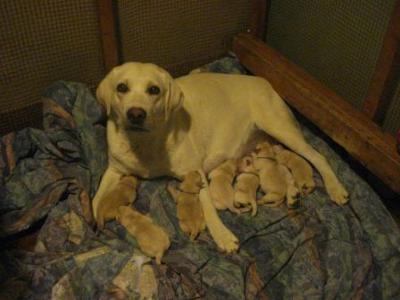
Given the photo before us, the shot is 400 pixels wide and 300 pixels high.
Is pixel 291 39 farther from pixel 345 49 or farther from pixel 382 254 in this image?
pixel 382 254

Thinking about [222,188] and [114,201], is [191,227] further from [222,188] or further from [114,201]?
[114,201]

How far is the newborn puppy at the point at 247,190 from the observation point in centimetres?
240

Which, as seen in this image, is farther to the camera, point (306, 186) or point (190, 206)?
point (306, 186)

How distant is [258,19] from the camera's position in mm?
3238

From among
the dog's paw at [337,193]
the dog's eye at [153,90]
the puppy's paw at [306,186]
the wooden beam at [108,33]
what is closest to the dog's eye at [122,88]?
the dog's eye at [153,90]

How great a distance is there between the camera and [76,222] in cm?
230

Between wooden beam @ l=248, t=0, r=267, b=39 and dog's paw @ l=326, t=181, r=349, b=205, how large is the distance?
1362 millimetres

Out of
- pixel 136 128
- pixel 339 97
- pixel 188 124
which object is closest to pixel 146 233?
pixel 136 128

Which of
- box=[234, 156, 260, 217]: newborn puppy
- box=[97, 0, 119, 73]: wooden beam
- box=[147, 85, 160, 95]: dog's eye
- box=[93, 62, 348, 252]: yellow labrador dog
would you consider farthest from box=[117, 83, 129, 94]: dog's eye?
box=[234, 156, 260, 217]: newborn puppy

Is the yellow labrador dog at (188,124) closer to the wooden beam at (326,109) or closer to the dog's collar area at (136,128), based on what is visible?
the dog's collar area at (136,128)

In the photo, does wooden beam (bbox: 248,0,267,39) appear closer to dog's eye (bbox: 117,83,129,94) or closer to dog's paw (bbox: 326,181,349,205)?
dog's paw (bbox: 326,181,349,205)

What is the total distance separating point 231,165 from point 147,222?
68 centimetres

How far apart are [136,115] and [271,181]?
91cm

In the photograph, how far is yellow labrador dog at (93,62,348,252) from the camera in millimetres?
2121
